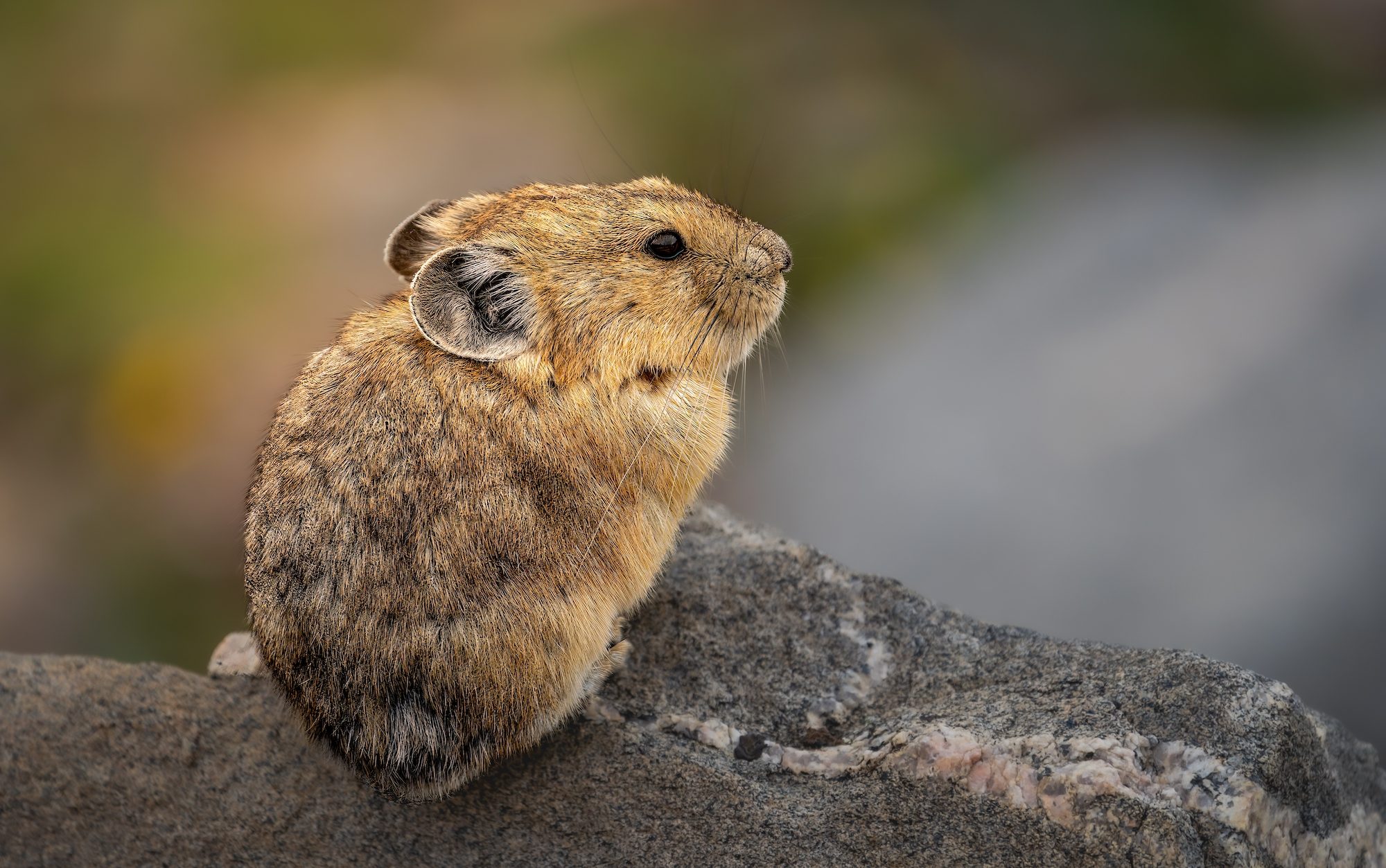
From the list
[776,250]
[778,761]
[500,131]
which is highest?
[500,131]

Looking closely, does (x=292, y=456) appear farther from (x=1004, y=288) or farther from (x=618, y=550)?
(x=1004, y=288)

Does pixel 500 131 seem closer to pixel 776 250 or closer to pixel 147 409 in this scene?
pixel 147 409

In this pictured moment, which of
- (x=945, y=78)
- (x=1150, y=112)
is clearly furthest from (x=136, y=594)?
(x=1150, y=112)

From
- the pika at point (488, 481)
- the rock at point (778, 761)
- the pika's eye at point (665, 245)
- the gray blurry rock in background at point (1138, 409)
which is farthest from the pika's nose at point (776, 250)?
the gray blurry rock in background at point (1138, 409)

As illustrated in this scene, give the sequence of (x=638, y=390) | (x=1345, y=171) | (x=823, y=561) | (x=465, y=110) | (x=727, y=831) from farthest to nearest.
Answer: (x=465, y=110), (x=1345, y=171), (x=823, y=561), (x=638, y=390), (x=727, y=831)

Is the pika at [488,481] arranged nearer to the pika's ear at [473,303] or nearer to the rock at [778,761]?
the pika's ear at [473,303]

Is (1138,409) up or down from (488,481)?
up

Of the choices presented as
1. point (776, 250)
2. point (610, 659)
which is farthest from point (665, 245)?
point (610, 659)
